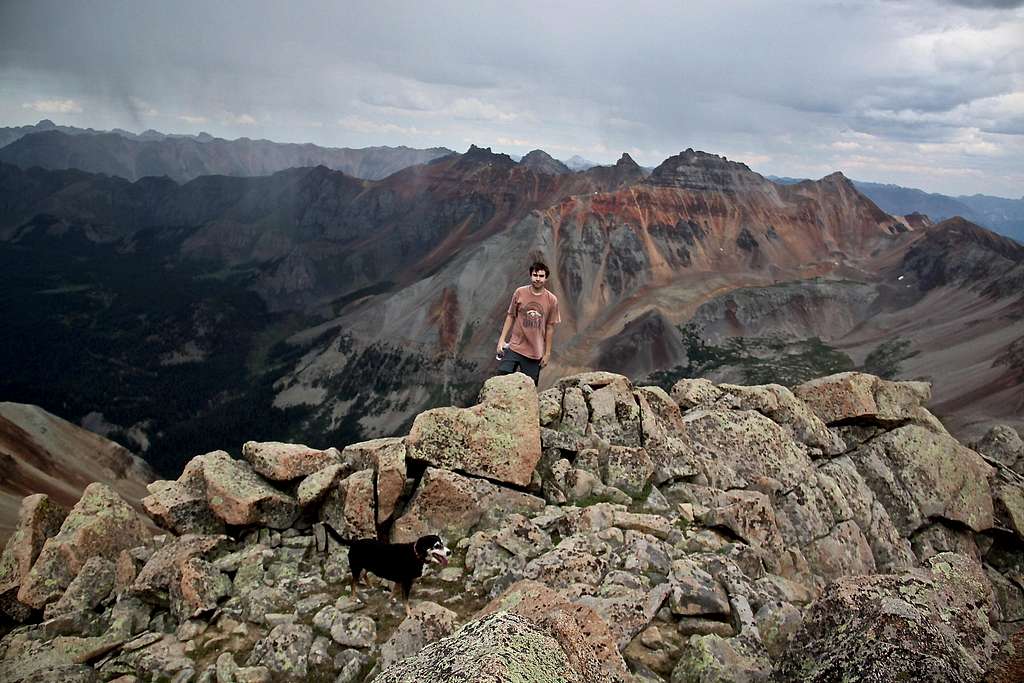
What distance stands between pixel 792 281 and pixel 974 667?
188 m

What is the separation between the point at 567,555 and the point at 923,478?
47.8ft

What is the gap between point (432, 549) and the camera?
11.4 metres

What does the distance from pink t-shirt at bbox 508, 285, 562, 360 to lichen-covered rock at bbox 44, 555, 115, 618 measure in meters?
11.5

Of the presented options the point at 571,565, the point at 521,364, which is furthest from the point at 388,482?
the point at 521,364

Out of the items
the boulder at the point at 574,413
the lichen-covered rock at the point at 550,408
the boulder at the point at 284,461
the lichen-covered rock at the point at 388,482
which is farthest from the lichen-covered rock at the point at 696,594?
the boulder at the point at 284,461

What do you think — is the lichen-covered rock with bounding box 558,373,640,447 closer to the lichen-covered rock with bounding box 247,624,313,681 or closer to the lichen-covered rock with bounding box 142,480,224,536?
the lichen-covered rock with bounding box 247,624,313,681

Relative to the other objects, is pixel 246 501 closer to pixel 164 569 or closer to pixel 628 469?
pixel 164 569

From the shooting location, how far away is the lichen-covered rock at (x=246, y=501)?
517 inches

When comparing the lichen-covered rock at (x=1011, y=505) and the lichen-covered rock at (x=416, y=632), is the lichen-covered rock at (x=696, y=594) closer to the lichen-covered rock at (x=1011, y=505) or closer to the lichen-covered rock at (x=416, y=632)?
the lichen-covered rock at (x=416, y=632)

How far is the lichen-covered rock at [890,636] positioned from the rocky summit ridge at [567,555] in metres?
0.04

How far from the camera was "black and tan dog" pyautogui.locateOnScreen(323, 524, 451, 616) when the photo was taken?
35.9ft

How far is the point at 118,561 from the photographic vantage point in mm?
12602

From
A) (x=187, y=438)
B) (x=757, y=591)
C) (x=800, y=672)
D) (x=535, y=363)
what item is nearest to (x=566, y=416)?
(x=535, y=363)

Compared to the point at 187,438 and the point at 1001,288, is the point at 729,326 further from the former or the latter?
the point at 187,438
